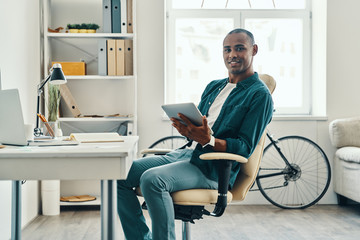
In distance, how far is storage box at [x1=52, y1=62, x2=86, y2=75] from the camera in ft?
13.5

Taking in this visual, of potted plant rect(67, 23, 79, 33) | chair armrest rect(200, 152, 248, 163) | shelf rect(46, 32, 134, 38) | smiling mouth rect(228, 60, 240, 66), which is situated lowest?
chair armrest rect(200, 152, 248, 163)

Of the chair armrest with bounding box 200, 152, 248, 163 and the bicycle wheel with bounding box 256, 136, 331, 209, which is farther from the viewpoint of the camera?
the bicycle wheel with bounding box 256, 136, 331, 209

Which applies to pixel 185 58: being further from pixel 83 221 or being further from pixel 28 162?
pixel 28 162

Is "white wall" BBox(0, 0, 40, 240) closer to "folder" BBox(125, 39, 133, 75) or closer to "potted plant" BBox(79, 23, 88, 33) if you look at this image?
"potted plant" BBox(79, 23, 88, 33)

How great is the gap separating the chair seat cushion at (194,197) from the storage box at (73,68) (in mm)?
2346

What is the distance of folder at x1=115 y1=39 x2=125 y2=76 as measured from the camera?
4.09m

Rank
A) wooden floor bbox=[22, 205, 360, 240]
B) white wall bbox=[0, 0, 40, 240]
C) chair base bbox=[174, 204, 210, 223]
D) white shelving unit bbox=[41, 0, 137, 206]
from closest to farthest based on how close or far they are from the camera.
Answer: chair base bbox=[174, 204, 210, 223] → white wall bbox=[0, 0, 40, 240] → wooden floor bbox=[22, 205, 360, 240] → white shelving unit bbox=[41, 0, 137, 206]

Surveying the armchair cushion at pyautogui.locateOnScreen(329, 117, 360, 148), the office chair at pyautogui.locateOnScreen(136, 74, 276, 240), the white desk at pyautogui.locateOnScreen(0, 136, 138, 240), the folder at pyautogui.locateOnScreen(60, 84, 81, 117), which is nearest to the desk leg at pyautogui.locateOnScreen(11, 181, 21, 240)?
the white desk at pyautogui.locateOnScreen(0, 136, 138, 240)

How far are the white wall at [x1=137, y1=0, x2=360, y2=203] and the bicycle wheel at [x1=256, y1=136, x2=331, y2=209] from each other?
0.33 feet


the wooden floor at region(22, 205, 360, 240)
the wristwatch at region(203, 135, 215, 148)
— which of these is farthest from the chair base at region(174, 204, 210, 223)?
the wooden floor at region(22, 205, 360, 240)

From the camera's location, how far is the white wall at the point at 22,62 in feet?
10.1

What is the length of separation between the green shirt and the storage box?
6.90 ft

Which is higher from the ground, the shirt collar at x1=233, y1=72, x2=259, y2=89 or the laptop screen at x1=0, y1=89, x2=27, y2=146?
the shirt collar at x1=233, y1=72, x2=259, y2=89

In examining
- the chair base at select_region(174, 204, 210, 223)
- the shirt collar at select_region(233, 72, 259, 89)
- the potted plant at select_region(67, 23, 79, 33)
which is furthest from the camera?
the potted plant at select_region(67, 23, 79, 33)
